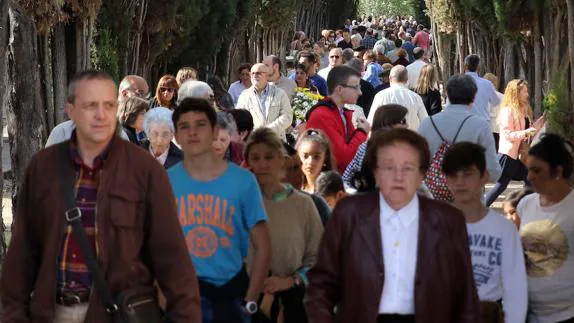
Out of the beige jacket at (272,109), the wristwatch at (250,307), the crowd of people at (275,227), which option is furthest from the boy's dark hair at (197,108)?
the beige jacket at (272,109)

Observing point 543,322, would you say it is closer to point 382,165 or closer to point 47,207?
point 382,165

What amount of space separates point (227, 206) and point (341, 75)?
4.22m

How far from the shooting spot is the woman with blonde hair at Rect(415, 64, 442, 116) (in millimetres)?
16031

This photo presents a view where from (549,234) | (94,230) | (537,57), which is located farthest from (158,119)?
(537,57)

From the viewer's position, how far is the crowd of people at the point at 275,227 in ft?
16.2

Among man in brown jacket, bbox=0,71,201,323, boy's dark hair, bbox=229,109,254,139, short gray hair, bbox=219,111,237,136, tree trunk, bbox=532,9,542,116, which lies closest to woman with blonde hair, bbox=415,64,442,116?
tree trunk, bbox=532,9,542,116

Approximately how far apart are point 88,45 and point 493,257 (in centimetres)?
1077

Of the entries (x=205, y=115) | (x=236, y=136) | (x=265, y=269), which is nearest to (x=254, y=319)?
(x=265, y=269)

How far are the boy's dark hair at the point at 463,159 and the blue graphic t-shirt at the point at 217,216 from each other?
3.21ft

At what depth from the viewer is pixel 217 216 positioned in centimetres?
641

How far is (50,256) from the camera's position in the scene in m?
4.89

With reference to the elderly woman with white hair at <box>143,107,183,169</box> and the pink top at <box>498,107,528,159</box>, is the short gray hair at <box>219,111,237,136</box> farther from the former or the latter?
the pink top at <box>498,107,528,159</box>

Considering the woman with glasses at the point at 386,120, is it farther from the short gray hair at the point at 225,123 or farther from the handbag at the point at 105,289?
the handbag at the point at 105,289

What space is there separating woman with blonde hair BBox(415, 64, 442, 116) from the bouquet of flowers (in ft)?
4.33
